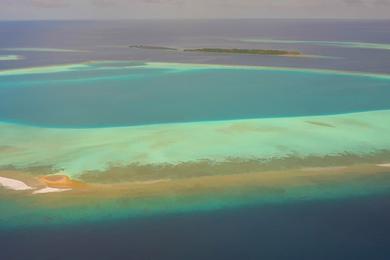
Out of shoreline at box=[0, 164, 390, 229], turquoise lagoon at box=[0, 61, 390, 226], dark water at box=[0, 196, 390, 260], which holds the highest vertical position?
turquoise lagoon at box=[0, 61, 390, 226]

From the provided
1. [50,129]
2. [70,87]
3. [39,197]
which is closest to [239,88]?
[70,87]

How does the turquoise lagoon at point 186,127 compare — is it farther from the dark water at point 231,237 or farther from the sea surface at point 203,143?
the dark water at point 231,237

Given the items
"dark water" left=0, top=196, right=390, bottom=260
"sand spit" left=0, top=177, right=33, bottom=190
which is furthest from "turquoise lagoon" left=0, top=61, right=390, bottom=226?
"sand spit" left=0, top=177, right=33, bottom=190

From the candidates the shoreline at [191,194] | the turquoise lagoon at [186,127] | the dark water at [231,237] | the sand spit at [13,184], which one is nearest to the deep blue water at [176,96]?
the turquoise lagoon at [186,127]

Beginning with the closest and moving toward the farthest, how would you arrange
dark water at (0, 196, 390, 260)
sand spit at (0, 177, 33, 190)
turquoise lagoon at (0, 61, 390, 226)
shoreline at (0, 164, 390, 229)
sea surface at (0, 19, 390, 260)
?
dark water at (0, 196, 390, 260)
sea surface at (0, 19, 390, 260)
shoreline at (0, 164, 390, 229)
turquoise lagoon at (0, 61, 390, 226)
sand spit at (0, 177, 33, 190)

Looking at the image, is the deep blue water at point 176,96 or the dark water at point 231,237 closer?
the dark water at point 231,237

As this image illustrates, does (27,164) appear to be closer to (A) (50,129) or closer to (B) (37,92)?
(A) (50,129)

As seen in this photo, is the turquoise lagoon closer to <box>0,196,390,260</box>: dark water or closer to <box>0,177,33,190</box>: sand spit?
<box>0,196,390,260</box>: dark water
